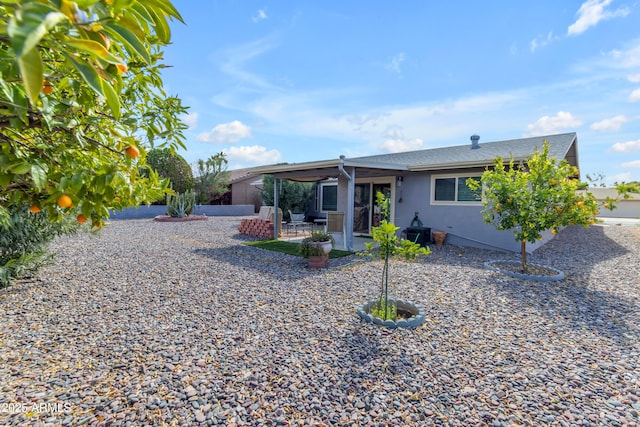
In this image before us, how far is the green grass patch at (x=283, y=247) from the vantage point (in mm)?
7743

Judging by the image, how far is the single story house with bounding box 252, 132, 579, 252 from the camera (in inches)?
318

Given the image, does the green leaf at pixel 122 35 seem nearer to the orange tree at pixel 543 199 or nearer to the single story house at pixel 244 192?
the orange tree at pixel 543 199

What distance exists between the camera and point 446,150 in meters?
11.6

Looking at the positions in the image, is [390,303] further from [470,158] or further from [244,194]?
[244,194]

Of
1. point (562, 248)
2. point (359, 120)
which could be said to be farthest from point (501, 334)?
point (359, 120)

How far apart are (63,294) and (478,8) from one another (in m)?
9.23

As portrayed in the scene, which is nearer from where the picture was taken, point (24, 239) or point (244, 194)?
point (24, 239)

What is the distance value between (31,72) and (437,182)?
9683 mm

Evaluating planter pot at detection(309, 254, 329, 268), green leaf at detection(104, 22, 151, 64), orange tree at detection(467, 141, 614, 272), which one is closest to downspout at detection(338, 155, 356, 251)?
planter pot at detection(309, 254, 329, 268)

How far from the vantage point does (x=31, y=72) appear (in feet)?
1.88

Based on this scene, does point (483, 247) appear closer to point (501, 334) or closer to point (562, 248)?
point (562, 248)

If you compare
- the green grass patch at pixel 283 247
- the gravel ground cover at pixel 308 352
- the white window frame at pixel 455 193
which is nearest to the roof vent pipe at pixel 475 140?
the white window frame at pixel 455 193

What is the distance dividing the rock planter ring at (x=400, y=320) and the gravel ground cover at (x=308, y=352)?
0.32ft

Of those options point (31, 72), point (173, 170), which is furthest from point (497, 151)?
point (173, 170)
